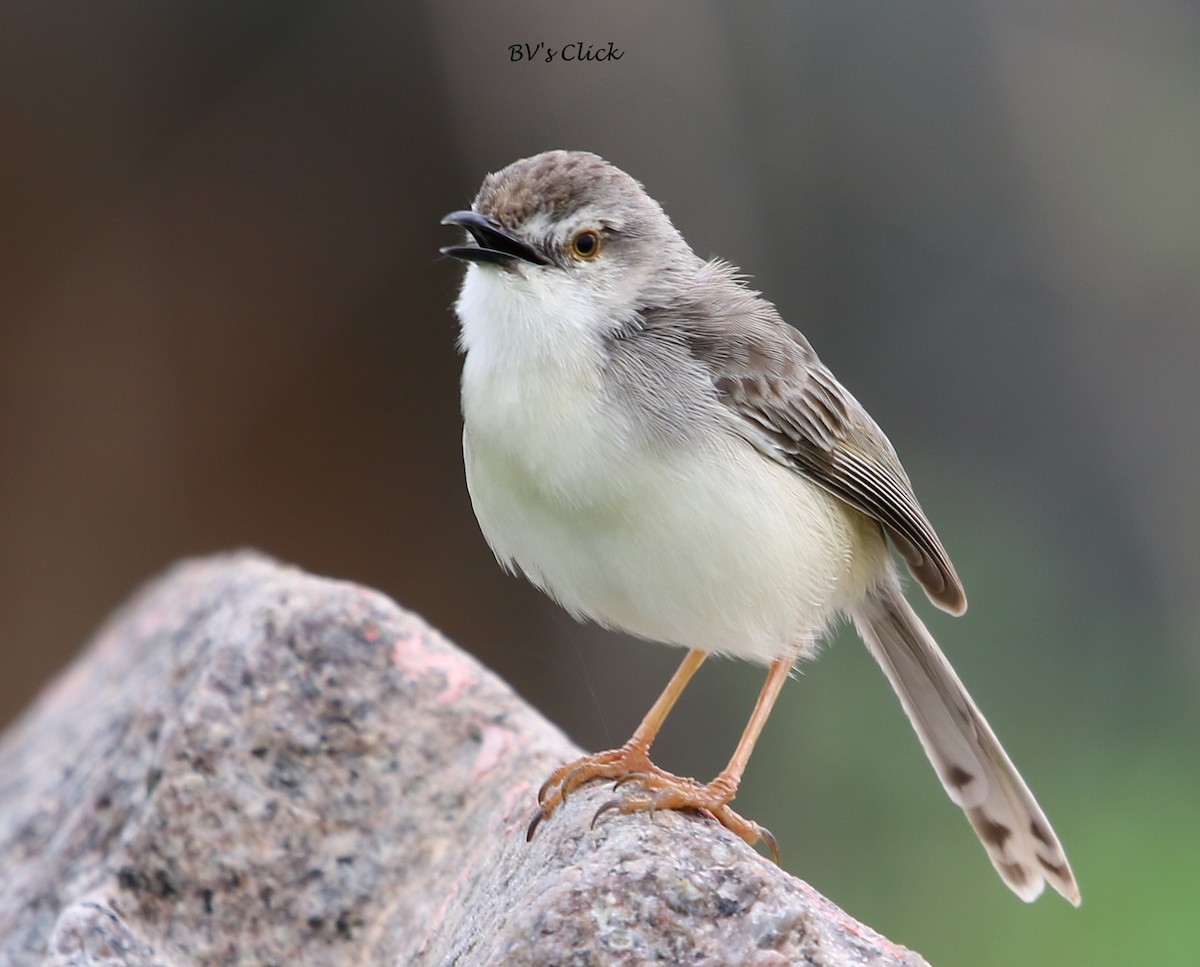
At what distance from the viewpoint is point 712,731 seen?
7781 mm

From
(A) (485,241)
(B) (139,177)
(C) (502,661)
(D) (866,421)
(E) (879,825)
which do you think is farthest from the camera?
(C) (502,661)

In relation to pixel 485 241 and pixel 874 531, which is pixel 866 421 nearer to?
pixel 874 531

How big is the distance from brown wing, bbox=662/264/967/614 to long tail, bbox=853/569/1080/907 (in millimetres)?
173

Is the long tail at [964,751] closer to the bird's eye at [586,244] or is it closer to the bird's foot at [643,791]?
the bird's foot at [643,791]

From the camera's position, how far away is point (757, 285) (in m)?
7.77

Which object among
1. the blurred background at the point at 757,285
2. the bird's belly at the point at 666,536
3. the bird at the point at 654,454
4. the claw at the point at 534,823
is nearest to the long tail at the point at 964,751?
the bird at the point at 654,454

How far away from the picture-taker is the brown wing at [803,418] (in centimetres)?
368

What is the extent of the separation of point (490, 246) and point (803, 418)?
0.99 metres

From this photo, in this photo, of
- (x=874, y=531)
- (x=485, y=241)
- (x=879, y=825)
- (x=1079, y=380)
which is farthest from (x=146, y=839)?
(x=1079, y=380)

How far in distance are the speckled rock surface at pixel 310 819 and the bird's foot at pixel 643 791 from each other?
0.08m

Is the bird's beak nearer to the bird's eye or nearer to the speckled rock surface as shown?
the bird's eye

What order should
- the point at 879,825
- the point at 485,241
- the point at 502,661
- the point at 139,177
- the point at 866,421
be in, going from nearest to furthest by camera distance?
the point at 485,241 < the point at 866,421 < the point at 879,825 < the point at 139,177 < the point at 502,661

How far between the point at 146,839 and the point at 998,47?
21.2 feet

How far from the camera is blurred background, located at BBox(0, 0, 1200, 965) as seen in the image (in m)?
7.20
